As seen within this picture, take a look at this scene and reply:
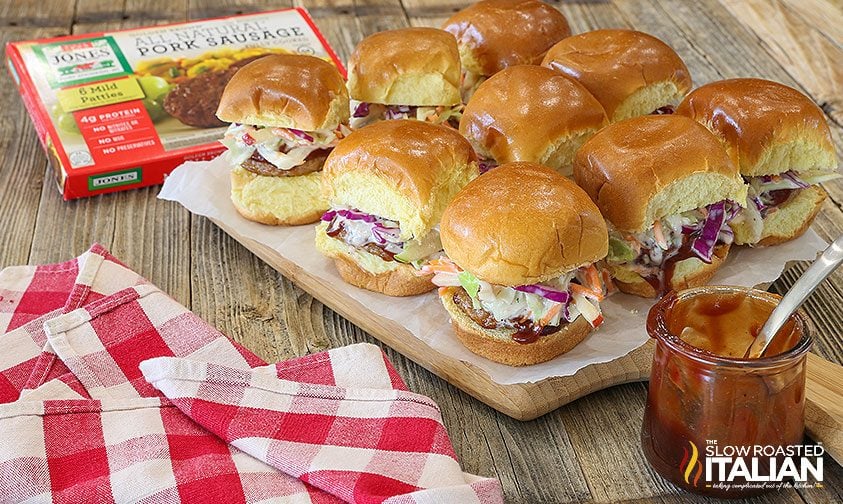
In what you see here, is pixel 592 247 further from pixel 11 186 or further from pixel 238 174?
pixel 11 186

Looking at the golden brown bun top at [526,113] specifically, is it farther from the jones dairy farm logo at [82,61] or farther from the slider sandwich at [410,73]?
the jones dairy farm logo at [82,61]

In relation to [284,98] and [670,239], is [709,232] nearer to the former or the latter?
[670,239]

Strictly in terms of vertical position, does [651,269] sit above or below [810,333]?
below

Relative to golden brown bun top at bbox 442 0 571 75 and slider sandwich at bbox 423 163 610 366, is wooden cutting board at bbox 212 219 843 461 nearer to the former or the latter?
slider sandwich at bbox 423 163 610 366

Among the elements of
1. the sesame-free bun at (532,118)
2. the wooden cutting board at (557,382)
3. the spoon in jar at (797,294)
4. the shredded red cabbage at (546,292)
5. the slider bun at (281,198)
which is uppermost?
the spoon in jar at (797,294)

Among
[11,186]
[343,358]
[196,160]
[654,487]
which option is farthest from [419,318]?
[11,186]

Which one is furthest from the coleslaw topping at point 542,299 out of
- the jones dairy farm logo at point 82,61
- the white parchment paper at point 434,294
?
the jones dairy farm logo at point 82,61
